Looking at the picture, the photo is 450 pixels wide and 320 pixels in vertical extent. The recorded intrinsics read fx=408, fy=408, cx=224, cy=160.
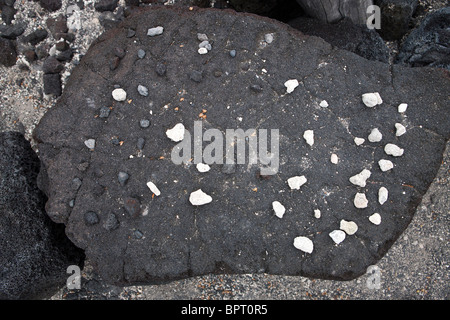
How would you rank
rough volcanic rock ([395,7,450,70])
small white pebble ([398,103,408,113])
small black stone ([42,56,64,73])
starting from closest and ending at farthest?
1. small white pebble ([398,103,408,113])
2. rough volcanic rock ([395,7,450,70])
3. small black stone ([42,56,64,73])

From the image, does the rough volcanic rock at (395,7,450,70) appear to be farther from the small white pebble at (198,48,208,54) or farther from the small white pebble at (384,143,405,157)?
the small white pebble at (198,48,208,54)

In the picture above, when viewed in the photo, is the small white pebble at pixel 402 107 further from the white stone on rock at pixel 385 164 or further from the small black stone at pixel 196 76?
the small black stone at pixel 196 76

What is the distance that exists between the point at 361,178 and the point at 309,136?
0.84 ft

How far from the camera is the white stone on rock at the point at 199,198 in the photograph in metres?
1.56

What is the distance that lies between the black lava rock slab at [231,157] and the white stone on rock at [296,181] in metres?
0.02

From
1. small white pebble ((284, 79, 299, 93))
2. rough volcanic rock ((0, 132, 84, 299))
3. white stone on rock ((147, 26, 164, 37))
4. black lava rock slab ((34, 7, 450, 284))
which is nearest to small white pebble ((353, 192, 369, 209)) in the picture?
black lava rock slab ((34, 7, 450, 284))

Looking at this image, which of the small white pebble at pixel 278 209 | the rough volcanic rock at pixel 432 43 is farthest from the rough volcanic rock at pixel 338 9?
the small white pebble at pixel 278 209

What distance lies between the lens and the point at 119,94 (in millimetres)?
1679

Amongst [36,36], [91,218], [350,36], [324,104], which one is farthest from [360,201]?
[36,36]

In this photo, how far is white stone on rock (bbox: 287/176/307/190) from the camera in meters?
1.58

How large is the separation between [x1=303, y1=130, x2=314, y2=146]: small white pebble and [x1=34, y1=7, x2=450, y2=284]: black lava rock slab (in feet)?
0.07

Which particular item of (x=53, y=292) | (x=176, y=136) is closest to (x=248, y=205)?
(x=176, y=136)

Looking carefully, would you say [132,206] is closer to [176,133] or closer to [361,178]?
[176,133]

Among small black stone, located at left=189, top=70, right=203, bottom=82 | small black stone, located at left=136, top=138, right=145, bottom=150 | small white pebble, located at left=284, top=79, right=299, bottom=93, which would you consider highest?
small black stone, located at left=189, top=70, right=203, bottom=82
